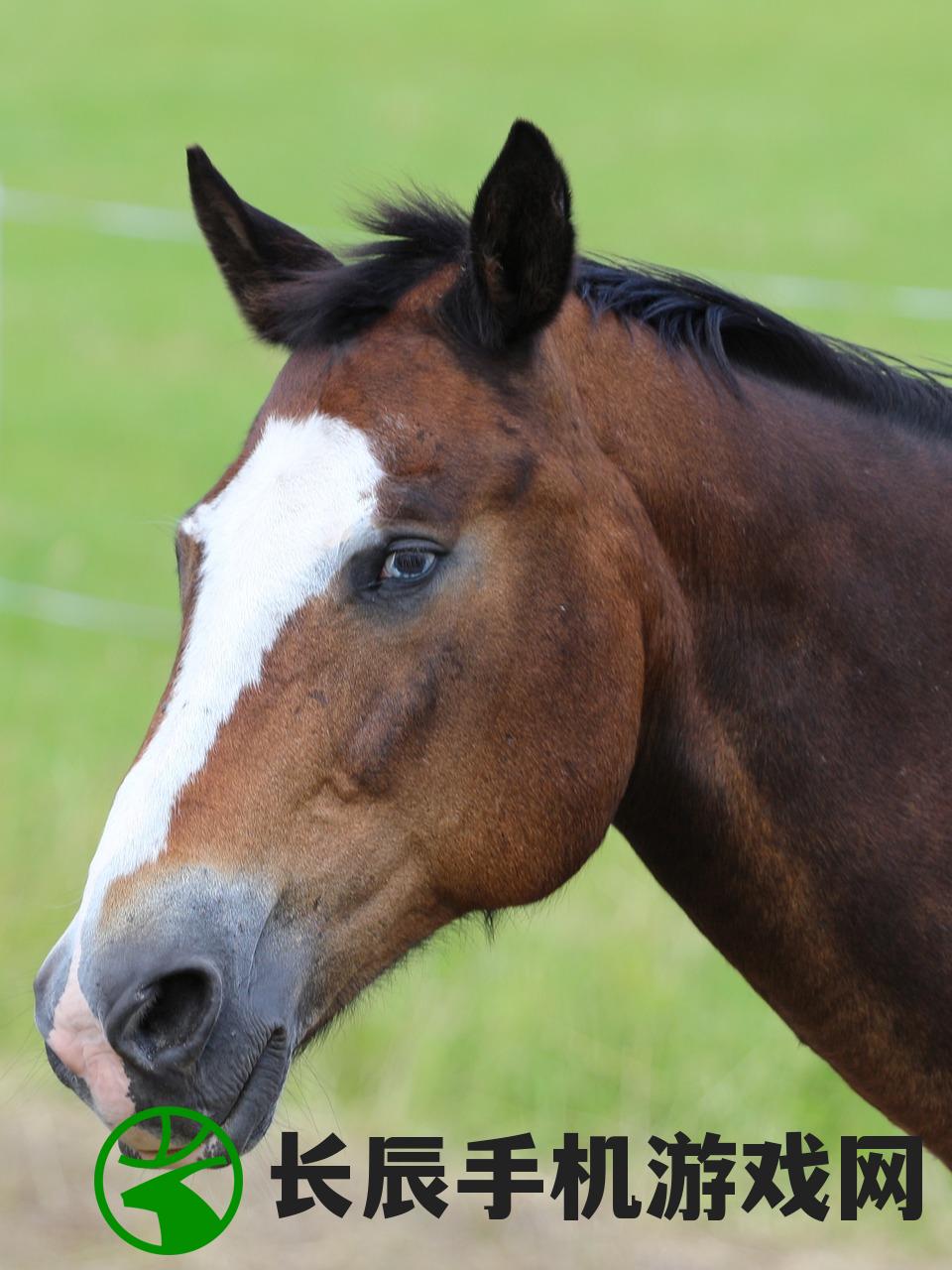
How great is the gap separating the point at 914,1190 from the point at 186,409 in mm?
9757

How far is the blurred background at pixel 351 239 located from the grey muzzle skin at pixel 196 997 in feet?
1.00

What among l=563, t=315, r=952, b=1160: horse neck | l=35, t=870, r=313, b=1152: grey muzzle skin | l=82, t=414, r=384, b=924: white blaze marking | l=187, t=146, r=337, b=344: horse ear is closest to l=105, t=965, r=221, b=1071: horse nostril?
l=35, t=870, r=313, b=1152: grey muzzle skin

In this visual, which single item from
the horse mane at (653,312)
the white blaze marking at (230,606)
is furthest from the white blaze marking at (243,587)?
the horse mane at (653,312)

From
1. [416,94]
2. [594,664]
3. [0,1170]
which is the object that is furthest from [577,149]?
[594,664]

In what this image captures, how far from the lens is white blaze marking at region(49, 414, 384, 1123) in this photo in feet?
6.72

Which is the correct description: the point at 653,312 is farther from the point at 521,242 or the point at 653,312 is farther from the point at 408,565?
the point at 408,565

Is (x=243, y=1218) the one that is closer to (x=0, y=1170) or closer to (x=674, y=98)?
(x=0, y=1170)

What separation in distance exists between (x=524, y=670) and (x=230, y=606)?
40 centimetres

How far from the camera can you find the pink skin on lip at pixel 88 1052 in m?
2.02

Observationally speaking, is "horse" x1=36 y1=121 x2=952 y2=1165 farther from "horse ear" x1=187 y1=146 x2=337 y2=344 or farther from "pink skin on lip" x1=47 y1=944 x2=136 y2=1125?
"horse ear" x1=187 y1=146 x2=337 y2=344

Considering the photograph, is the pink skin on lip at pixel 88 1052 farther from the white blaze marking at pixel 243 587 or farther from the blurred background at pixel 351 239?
the blurred background at pixel 351 239

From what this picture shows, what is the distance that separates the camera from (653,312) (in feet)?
8.27

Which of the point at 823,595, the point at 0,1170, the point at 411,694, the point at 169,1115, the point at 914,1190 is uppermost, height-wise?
the point at 823,595

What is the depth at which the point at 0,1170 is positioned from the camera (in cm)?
427
